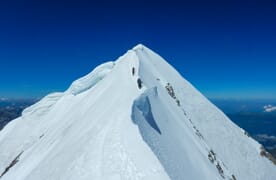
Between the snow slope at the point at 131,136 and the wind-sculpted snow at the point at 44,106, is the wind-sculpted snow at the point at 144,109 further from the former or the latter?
the wind-sculpted snow at the point at 44,106

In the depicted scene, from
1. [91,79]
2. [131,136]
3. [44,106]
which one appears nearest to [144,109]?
[131,136]

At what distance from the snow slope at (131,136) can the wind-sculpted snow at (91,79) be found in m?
0.16

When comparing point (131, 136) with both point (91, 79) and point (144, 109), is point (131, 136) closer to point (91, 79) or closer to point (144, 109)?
point (144, 109)

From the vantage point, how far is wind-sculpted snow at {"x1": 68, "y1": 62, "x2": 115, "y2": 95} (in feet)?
132

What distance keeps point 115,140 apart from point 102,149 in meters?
0.82

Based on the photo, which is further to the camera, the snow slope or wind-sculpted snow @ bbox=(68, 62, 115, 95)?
wind-sculpted snow @ bbox=(68, 62, 115, 95)

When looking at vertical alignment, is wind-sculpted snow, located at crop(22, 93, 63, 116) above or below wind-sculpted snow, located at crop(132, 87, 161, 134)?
above

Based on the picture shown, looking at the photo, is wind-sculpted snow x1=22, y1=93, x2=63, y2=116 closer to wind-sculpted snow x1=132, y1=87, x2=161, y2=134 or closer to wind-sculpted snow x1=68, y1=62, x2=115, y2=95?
wind-sculpted snow x1=68, y1=62, x2=115, y2=95

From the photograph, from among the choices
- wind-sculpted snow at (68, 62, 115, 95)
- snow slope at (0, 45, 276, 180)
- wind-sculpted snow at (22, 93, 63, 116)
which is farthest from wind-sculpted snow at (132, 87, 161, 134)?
wind-sculpted snow at (22, 93, 63, 116)

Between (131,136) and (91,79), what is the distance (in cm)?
2831

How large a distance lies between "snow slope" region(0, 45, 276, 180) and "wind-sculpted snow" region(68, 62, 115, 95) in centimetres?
16

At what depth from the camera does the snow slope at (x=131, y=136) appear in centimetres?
1228

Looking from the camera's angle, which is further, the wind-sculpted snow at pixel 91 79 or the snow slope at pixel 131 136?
the wind-sculpted snow at pixel 91 79

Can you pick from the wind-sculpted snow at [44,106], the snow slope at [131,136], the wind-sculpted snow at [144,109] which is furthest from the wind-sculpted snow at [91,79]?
the wind-sculpted snow at [144,109]
